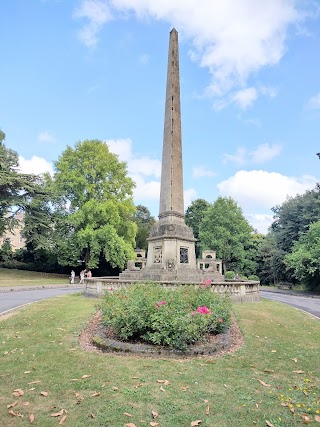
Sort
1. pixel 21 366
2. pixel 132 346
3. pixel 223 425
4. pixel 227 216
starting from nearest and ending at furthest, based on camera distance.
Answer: pixel 223 425, pixel 21 366, pixel 132 346, pixel 227 216

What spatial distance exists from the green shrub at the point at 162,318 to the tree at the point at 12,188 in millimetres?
28580

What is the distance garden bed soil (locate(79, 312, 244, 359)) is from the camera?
5.93m

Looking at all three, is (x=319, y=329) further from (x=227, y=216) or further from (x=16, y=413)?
(x=227, y=216)

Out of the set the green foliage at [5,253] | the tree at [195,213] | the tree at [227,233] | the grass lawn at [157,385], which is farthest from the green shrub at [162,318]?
the tree at [195,213]

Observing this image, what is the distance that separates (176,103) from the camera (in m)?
18.4

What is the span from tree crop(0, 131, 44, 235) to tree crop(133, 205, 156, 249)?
19.6 m

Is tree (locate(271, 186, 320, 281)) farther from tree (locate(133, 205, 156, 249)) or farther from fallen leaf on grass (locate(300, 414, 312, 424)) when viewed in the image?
fallen leaf on grass (locate(300, 414, 312, 424))

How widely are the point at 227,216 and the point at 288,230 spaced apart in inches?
482

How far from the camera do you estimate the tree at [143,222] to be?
163 ft

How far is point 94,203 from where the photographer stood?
1291 inches

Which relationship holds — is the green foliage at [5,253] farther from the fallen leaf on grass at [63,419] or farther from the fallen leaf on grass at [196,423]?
the fallen leaf on grass at [196,423]

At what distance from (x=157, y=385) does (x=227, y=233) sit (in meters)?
42.3

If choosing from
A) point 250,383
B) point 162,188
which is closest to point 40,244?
point 162,188

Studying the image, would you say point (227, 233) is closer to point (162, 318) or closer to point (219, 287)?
point (219, 287)
